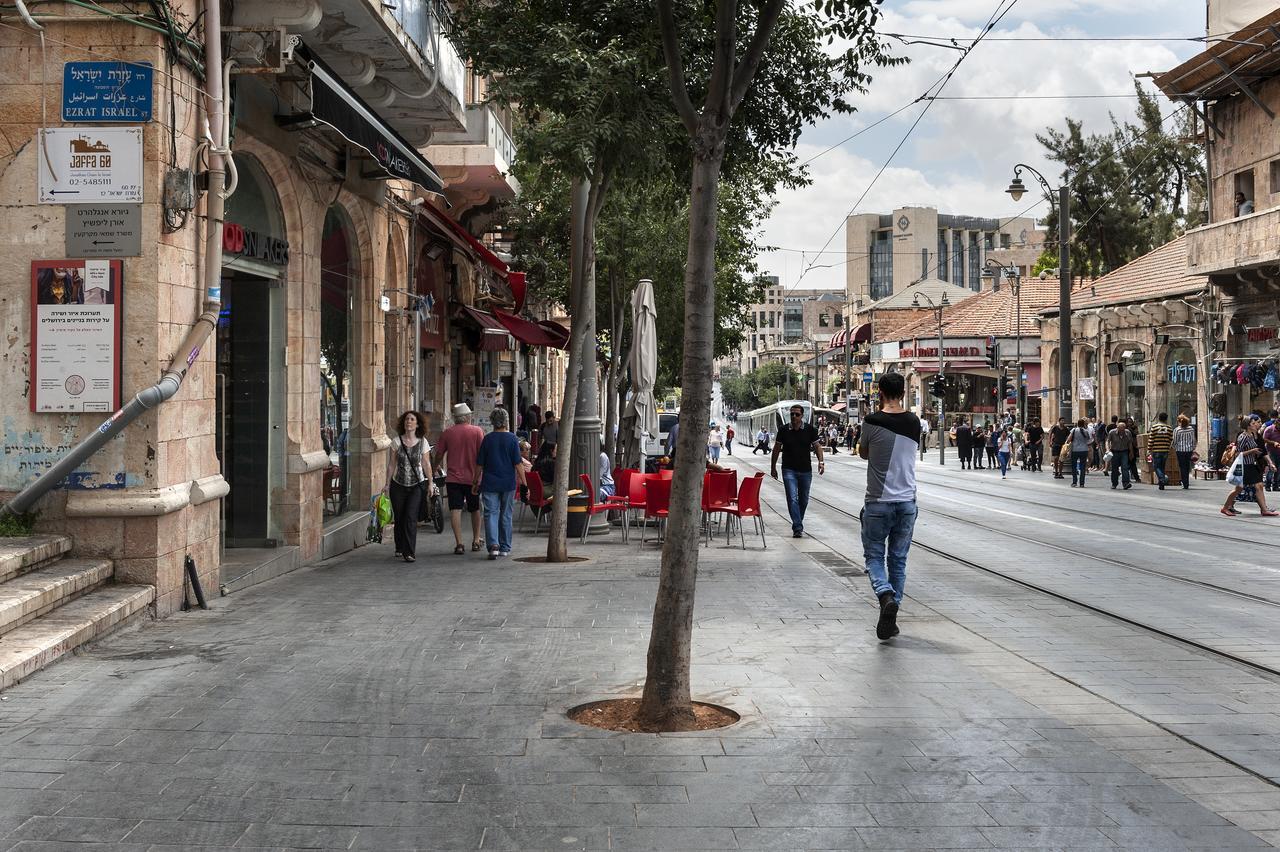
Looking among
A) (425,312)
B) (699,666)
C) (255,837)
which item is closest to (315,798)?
(255,837)

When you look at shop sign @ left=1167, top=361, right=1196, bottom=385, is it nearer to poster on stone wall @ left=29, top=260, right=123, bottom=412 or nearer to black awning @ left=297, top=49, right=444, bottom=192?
black awning @ left=297, top=49, right=444, bottom=192

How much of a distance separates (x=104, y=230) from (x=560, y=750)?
5.47 metres

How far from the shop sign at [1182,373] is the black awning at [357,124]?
26476mm

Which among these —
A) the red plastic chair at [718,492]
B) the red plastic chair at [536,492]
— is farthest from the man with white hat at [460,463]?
the red plastic chair at [718,492]

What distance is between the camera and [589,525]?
16344 millimetres

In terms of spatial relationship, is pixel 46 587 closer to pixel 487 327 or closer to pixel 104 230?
pixel 104 230

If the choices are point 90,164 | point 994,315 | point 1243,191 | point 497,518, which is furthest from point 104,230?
point 994,315

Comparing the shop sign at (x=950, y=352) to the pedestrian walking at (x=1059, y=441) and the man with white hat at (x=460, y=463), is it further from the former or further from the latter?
the man with white hat at (x=460, y=463)

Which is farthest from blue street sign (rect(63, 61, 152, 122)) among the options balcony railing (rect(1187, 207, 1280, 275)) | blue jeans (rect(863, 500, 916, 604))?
balcony railing (rect(1187, 207, 1280, 275))

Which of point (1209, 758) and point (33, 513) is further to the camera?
point (33, 513)

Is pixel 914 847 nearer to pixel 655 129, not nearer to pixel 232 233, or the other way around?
pixel 232 233

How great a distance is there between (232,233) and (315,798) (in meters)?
7.33

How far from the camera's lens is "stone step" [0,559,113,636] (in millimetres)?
7145

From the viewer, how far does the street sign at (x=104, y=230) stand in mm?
8734
